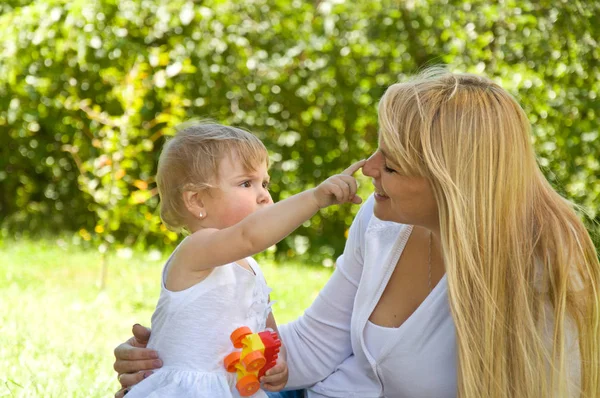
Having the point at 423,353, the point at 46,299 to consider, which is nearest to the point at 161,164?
the point at 423,353

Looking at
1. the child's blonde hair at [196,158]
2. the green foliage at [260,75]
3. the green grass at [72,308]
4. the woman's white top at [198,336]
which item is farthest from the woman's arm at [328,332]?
the green foliage at [260,75]

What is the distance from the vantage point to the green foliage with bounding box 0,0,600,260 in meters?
6.16

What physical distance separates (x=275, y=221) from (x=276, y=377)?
1.93 feet

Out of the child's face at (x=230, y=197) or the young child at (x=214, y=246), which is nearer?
the young child at (x=214, y=246)

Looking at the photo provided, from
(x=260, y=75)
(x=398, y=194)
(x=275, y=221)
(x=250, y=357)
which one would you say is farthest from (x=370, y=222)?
(x=260, y=75)

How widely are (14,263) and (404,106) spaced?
14.0 ft

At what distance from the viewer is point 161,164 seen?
277 cm

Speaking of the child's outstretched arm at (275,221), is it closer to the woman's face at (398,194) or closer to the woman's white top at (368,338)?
the woman's face at (398,194)

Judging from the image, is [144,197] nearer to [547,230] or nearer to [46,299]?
[46,299]

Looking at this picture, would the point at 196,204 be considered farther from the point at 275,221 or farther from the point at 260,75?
the point at 260,75

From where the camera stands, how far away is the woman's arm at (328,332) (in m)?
2.81

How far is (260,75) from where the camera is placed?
7066mm

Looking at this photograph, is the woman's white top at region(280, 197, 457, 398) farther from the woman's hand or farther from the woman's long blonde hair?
the woman's hand

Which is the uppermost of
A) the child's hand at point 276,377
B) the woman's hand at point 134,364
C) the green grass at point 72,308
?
the woman's hand at point 134,364
